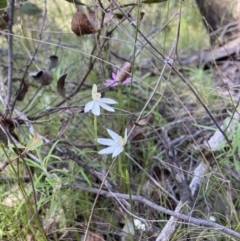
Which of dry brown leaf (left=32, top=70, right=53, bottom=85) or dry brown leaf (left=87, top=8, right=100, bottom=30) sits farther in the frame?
dry brown leaf (left=32, top=70, right=53, bottom=85)

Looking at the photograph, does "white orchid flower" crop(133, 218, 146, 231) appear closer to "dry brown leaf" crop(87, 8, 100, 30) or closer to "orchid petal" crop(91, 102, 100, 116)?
"orchid petal" crop(91, 102, 100, 116)

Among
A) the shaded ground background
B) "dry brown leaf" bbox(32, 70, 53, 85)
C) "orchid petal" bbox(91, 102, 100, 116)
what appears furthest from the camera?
"dry brown leaf" bbox(32, 70, 53, 85)

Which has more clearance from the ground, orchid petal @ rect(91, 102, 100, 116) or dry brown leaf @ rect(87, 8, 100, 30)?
dry brown leaf @ rect(87, 8, 100, 30)

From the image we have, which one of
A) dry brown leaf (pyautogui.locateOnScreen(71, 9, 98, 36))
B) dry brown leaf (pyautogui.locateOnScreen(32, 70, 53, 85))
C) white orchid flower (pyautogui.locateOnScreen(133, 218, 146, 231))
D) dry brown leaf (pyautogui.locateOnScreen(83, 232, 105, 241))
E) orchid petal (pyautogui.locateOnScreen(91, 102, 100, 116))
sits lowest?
A: dry brown leaf (pyautogui.locateOnScreen(83, 232, 105, 241))

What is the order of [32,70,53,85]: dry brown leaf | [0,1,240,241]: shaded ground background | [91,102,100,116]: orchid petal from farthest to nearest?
[32,70,53,85]: dry brown leaf, [0,1,240,241]: shaded ground background, [91,102,100,116]: orchid petal

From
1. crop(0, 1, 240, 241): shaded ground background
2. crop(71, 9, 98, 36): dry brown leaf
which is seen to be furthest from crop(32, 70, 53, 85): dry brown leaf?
crop(71, 9, 98, 36): dry brown leaf

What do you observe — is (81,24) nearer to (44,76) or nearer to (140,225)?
(44,76)

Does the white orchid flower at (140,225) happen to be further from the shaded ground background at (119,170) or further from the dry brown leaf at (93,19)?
the dry brown leaf at (93,19)

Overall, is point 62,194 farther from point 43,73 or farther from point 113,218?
point 43,73

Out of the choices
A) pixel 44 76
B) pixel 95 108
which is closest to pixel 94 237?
pixel 95 108

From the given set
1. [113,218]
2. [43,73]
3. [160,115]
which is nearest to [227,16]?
[160,115]

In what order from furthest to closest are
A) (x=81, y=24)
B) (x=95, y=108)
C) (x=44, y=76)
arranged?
(x=44, y=76) → (x=81, y=24) → (x=95, y=108)

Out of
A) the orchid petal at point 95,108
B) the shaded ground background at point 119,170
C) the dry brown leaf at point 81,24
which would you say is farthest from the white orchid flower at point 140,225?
the dry brown leaf at point 81,24
